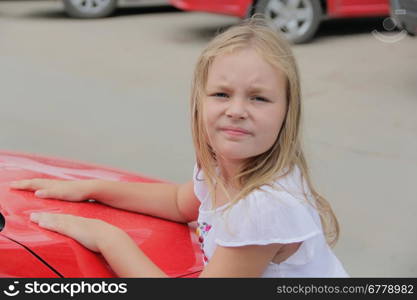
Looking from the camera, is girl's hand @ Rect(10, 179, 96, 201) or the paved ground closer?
girl's hand @ Rect(10, 179, 96, 201)

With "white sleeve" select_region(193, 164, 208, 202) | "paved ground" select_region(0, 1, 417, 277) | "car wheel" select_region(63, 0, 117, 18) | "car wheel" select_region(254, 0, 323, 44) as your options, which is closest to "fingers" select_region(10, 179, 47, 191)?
"white sleeve" select_region(193, 164, 208, 202)

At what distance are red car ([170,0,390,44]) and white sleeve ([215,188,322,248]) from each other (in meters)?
6.45

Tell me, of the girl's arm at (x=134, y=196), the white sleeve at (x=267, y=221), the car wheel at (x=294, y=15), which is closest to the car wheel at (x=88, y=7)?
the car wheel at (x=294, y=15)

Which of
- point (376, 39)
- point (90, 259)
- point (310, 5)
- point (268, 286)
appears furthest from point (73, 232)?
point (376, 39)

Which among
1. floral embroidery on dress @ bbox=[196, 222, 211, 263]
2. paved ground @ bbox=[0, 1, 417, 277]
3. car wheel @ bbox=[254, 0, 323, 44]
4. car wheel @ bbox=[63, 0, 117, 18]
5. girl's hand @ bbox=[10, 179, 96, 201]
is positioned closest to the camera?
floral embroidery on dress @ bbox=[196, 222, 211, 263]

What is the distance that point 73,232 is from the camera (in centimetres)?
183

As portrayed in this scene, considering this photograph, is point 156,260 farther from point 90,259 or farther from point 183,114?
point 183,114

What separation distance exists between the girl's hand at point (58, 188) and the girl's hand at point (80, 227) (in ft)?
0.56

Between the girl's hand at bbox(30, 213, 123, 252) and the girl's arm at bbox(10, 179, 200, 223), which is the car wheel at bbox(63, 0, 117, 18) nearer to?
the girl's arm at bbox(10, 179, 200, 223)

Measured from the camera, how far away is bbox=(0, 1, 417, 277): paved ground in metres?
4.22

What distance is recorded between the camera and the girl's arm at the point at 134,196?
2.09 meters

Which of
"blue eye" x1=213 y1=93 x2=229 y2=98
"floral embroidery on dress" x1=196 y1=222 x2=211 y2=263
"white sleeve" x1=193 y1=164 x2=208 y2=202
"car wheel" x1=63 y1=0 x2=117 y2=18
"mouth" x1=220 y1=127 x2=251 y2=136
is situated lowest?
"floral embroidery on dress" x1=196 y1=222 x2=211 y2=263

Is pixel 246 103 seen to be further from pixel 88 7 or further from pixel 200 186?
pixel 88 7

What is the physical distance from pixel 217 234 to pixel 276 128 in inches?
11.8
